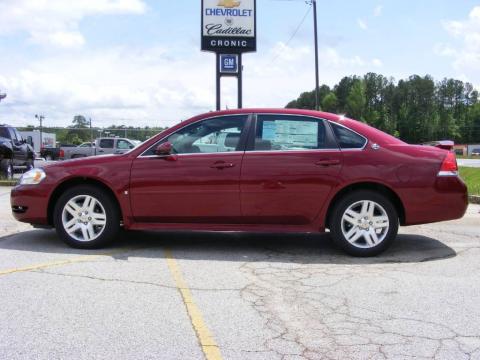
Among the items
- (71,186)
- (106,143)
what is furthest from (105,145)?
(71,186)

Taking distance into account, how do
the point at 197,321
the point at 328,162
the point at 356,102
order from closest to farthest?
the point at 197,321 < the point at 328,162 < the point at 356,102

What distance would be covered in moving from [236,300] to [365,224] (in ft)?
6.92

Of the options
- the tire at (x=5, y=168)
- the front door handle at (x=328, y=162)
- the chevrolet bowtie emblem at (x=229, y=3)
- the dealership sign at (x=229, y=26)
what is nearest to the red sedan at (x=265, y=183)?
the front door handle at (x=328, y=162)

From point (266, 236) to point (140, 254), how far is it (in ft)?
6.05

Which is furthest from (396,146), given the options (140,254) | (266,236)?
(140,254)

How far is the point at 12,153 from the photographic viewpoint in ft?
56.4

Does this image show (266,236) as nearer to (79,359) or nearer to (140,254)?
(140,254)

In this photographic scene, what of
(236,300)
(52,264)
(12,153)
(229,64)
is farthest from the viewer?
(229,64)

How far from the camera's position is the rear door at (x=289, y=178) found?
19.4 feet

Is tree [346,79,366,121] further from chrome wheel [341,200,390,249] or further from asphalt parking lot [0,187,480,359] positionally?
chrome wheel [341,200,390,249]

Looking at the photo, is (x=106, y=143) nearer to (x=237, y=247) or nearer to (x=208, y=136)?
(x=237, y=247)

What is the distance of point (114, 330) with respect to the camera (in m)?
3.77

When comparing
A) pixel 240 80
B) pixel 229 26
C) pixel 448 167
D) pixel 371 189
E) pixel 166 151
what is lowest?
pixel 371 189

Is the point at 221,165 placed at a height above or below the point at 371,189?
above
